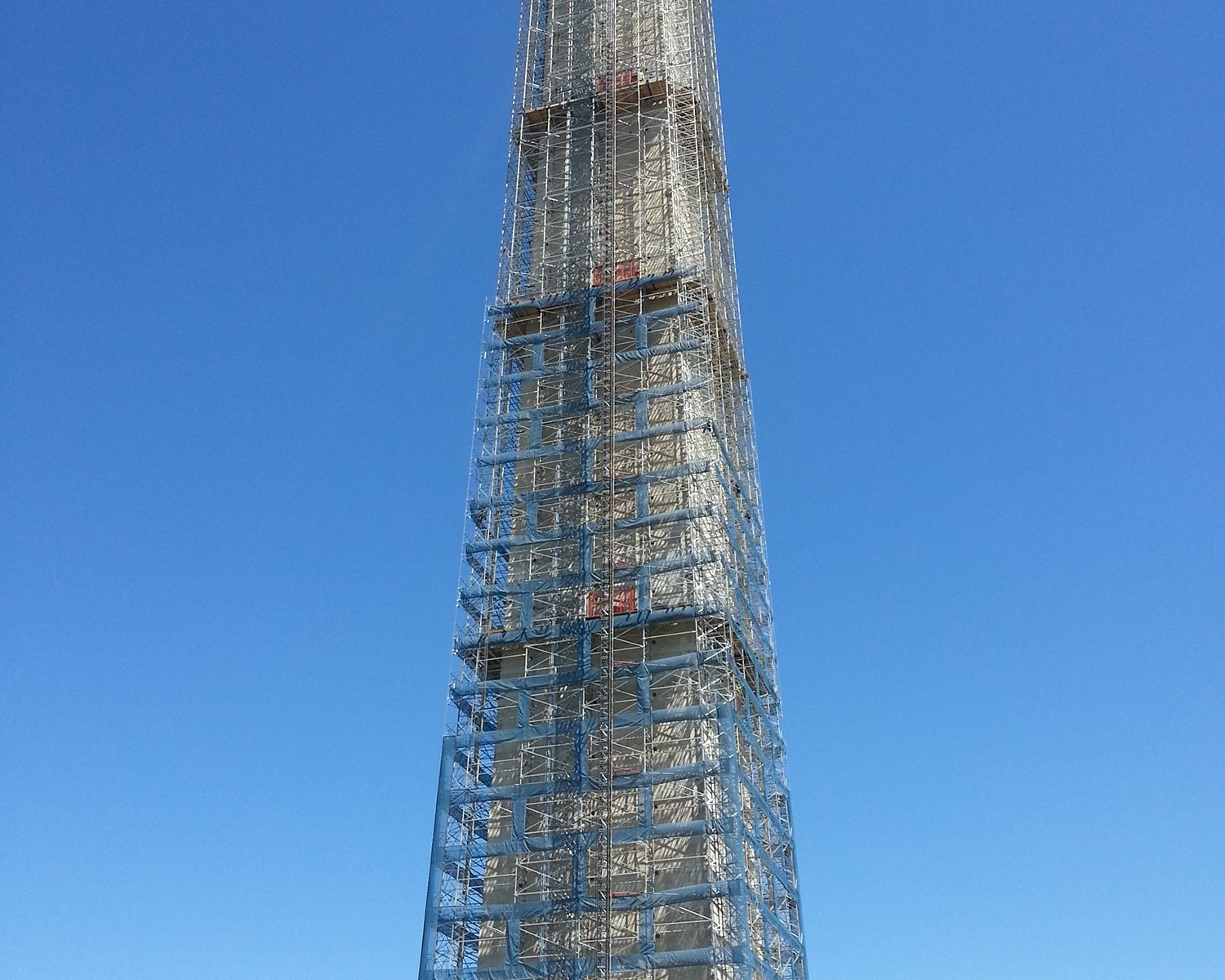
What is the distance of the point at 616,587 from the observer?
59.5m

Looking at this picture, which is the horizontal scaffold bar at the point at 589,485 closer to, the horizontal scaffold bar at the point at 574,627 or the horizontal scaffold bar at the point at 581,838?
the horizontal scaffold bar at the point at 574,627

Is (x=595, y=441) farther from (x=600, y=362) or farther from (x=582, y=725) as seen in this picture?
(x=582, y=725)

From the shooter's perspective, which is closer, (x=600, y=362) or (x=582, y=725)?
(x=582, y=725)

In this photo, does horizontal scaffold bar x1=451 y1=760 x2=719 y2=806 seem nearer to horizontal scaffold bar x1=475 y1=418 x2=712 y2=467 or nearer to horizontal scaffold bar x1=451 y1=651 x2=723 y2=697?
horizontal scaffold bar x1=451 y1=651 x2=723 y2=697

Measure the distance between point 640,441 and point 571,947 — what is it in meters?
24.9

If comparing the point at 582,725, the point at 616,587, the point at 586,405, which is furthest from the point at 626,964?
the point at 586,405

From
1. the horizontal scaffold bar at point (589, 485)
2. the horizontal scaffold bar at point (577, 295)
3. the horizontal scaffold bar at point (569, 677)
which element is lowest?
the horizontal scaffold bar at point (569, 677)

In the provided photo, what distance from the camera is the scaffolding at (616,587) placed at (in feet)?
A: 173

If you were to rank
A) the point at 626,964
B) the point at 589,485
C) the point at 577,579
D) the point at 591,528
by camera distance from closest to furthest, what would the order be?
the point at 626,964 → the point at 577,579 → the point at 591,528 → the point at 589,485

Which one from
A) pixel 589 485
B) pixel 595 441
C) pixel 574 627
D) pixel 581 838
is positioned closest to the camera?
pixel 581 838

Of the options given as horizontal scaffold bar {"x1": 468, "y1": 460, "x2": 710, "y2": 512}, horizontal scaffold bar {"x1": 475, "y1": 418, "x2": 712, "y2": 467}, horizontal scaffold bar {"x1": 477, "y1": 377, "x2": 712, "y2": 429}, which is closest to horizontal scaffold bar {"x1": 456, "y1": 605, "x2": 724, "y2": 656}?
horizontal scaffold bar {"x1": 468, "y1": 460, "x2": 710, "y2": 512}

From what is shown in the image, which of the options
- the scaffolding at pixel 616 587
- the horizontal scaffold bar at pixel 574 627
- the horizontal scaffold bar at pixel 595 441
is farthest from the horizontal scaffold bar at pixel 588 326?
the horizontal scaffold bar at pixel 574 627

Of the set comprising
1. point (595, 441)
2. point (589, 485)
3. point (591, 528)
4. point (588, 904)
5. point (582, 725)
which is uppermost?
point (595, 441)

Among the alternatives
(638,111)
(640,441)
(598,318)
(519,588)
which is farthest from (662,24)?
(519,588)
